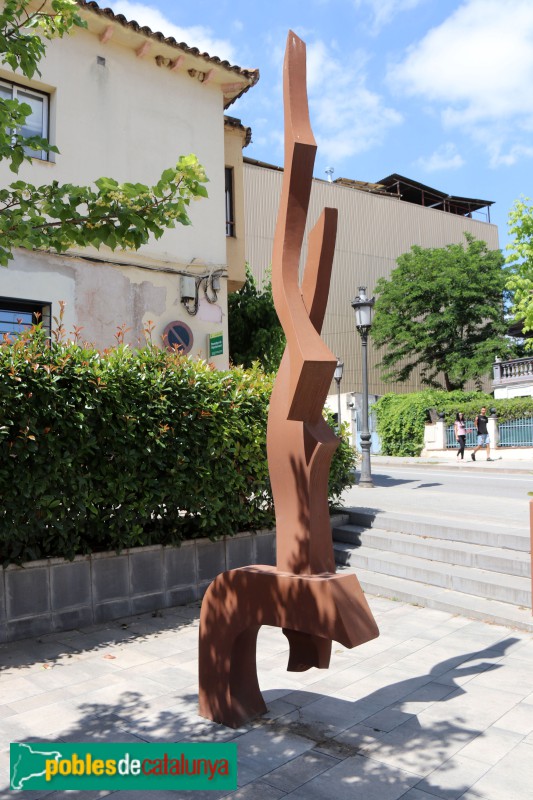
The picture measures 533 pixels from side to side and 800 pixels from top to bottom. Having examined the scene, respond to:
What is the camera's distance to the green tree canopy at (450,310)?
126ft

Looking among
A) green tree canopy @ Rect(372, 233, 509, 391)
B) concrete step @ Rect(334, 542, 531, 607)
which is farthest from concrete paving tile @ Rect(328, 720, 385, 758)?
green tree canopy @ Rect(372, 233, 509, 391)

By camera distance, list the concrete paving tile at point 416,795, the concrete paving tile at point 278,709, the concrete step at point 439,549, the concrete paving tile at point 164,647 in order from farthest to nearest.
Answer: the concrete step at point 439,549 < the concrete paving tile at point 164,647 < the concrete paving tile at point 278,709 < the concrete paving tile at point 416,795

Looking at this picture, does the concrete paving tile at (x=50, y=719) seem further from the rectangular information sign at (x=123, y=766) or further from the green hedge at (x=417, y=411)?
the green hedge at (x=417, y=411)

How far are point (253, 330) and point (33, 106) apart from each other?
6393 millimetres

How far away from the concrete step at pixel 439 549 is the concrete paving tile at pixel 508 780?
362cm

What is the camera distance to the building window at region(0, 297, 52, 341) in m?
10.6

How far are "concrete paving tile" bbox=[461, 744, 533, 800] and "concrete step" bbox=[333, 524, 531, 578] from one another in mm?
3621

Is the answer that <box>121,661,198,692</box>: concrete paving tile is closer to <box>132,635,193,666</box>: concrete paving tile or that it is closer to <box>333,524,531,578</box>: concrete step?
<box>132,635,193,666</box>: concrete paving tile

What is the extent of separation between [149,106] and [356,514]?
29.4 feet

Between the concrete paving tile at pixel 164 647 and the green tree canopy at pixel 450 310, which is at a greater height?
the green tree canopy at pixel 450 310

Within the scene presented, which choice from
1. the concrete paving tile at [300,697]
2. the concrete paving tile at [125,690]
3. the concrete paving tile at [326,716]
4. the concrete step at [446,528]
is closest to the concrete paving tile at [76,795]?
the concrete paving tile at [125,690]

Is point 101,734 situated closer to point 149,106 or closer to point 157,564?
point 157,564

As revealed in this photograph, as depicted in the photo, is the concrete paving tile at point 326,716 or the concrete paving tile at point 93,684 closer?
the concrete paving tile at point 326,716

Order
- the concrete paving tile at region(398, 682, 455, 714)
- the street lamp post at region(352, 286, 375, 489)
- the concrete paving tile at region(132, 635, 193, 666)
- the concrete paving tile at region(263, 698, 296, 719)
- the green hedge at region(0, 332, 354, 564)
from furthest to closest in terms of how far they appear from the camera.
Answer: the street lamp post at region(352, 286, 375, 489) < the green hedge at region(0, 332, 354, 564) < the concrete paving tile at region(132, 635, 193, 666) < the concrete paving tile at region(398, 682, 455, 714) < the concrete paving tile at region(263, 698, 296, 719)
